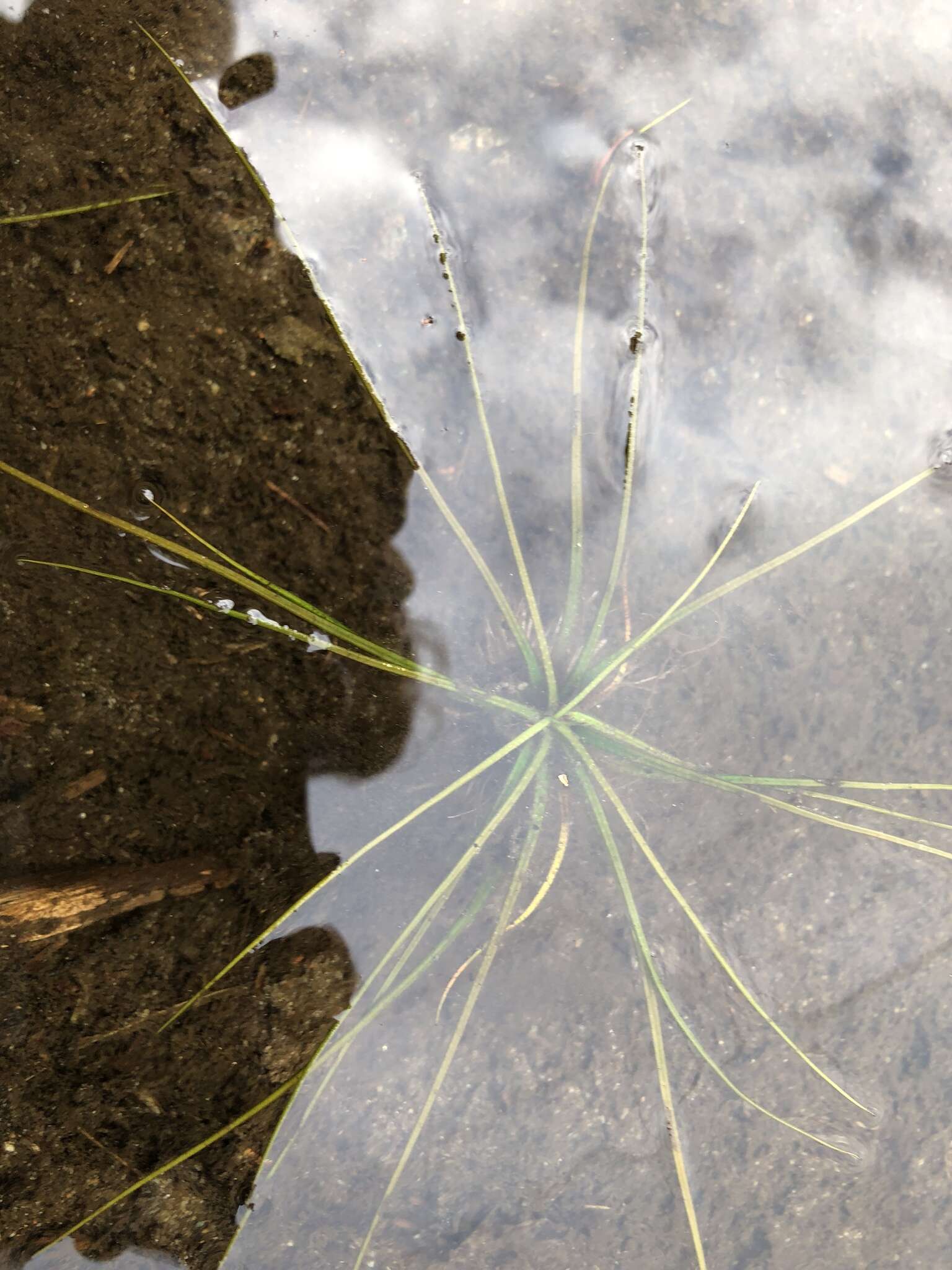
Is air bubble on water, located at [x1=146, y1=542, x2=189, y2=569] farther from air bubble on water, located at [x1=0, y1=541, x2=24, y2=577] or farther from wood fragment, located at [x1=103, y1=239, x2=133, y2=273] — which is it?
wood fragment, located at [x1=103, y1=239, x2=133, y2=273]

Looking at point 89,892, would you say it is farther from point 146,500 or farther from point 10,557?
point 146,500

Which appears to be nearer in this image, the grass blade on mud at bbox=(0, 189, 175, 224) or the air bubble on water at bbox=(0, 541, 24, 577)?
the grass blade on mud at bbox=(0, 189, 175, 224)

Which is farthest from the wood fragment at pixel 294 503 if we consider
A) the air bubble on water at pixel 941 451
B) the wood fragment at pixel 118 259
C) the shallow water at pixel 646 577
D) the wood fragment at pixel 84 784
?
the air bubble on water at pixel 941 451

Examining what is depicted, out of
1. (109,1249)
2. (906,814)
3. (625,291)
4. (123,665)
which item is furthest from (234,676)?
(906,814)

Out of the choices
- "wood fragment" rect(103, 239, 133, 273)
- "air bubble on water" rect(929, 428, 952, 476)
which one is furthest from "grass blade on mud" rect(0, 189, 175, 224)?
"air bubble on water" rect(929, 428, 952, 476)

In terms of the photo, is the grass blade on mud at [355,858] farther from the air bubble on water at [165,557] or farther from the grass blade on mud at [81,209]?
the grass blade on mud at [81,209]

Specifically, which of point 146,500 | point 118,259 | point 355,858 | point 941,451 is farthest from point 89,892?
point 941,451
